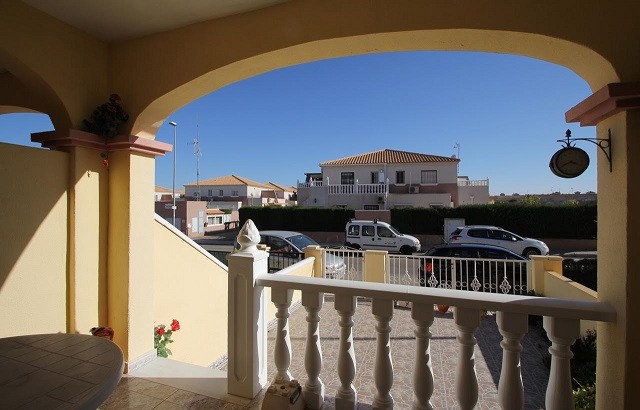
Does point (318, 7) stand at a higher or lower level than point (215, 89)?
higher

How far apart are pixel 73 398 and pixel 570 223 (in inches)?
750

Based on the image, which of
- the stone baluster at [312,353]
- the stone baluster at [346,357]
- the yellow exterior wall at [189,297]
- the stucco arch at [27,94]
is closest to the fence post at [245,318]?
the stone baluster at [312,353]

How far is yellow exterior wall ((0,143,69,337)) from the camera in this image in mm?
1941

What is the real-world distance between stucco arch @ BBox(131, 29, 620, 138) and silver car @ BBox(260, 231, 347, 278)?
523cm

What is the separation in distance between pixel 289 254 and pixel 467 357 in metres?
6.53

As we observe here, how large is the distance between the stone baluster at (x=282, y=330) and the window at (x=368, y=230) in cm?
1117

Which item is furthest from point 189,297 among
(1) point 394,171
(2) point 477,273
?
(1) point 394,171

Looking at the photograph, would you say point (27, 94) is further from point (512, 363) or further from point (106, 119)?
point (512, 363)

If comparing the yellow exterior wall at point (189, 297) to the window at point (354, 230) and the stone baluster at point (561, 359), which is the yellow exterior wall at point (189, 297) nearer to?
the stone baluster at point (561, 359)

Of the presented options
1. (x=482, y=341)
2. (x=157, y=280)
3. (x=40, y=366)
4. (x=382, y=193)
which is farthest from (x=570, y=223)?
(x=40, y=366)

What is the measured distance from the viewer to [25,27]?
198 cm

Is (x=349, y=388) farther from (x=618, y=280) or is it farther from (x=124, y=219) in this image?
(x=124, y=219)

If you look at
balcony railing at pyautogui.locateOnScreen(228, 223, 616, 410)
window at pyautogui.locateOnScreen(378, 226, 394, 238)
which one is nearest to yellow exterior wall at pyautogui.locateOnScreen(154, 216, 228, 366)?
balcony railing at pyautogui.locateOnScreen(228, 223, 616, 410)

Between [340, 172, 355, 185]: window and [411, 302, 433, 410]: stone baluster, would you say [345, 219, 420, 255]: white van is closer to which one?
[340, 172, 355, 185]: window
